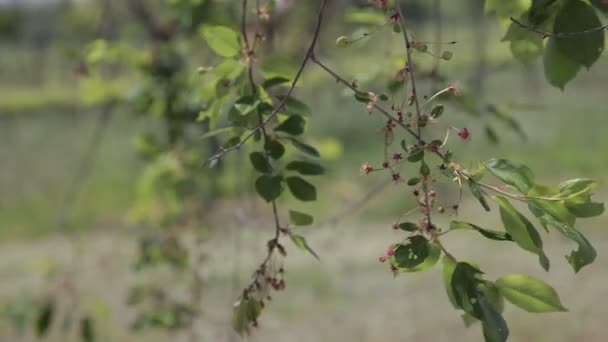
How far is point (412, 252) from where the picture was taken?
0.96ft

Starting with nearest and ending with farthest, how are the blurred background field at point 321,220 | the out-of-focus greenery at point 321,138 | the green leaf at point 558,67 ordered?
the green leaf at point 558,67 → the blurred background field at point 321,220 → the out-of-focus greenery at point 321,138

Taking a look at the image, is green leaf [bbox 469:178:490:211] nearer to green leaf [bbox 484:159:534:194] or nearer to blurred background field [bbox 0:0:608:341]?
green leaf [bbox 484:159:534:194]

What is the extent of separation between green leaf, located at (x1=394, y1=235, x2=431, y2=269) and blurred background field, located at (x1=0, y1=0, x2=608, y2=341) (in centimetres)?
17

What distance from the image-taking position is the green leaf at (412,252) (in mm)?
291

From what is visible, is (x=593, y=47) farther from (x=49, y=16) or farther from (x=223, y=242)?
(x=49, y=16)

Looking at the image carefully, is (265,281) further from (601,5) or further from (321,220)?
(321,220)

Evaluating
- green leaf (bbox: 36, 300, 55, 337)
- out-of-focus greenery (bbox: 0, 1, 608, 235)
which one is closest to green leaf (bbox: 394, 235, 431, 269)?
green leaf (bbox: 36, 300, 55, 337)

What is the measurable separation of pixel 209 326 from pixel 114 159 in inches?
73.7

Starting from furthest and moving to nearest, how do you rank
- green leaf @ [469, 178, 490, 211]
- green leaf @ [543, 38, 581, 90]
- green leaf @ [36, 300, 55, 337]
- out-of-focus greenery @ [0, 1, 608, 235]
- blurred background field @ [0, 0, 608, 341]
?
out-of-focus greenery @ [0, 1, 608, 235] → blurred background field @ [0, 0, 608, 341] → green leaf @ [36, 300, 55, 337] → green leaf @ [543, 38, 581, 90] → green leaf @ [469, 178, 490, 211]

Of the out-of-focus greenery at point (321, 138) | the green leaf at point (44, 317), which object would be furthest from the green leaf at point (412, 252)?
the out-of-focus greenery at point (321, 138)

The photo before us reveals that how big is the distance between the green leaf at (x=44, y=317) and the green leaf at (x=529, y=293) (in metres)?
0.65

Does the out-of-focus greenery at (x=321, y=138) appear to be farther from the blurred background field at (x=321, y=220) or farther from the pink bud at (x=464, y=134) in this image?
the pink bud at (x=464, y=134)

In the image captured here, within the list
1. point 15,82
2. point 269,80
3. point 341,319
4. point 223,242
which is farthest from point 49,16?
point 269,80

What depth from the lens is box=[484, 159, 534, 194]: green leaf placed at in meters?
0.29
